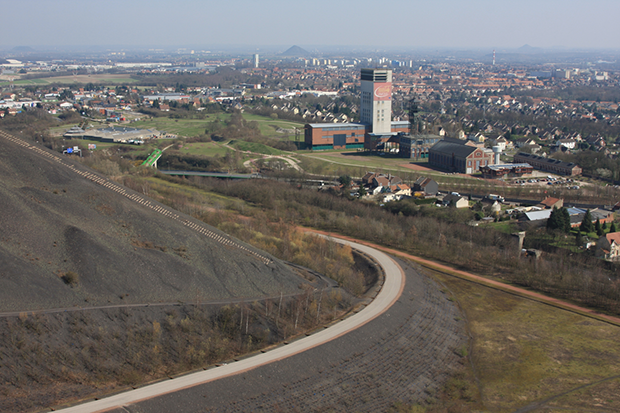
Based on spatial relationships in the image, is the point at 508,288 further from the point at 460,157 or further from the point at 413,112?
the point at 413,112

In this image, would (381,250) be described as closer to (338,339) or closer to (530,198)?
(338,339)

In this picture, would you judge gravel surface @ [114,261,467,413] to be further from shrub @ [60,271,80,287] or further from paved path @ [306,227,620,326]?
paved path @ [306,227,620,326]

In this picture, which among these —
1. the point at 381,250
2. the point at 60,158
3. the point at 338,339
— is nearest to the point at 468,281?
the point at 381,250

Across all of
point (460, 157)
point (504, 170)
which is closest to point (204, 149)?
point (460, 157)

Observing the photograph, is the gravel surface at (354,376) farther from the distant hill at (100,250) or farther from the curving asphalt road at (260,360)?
the distant hill at (100,250)

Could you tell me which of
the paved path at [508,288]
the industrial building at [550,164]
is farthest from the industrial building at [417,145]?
the paved path at [508,288]

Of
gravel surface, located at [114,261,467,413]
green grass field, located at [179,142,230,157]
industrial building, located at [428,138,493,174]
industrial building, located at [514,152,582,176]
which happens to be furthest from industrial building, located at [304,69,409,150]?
gravel surface, located at [114,261,467,413]
